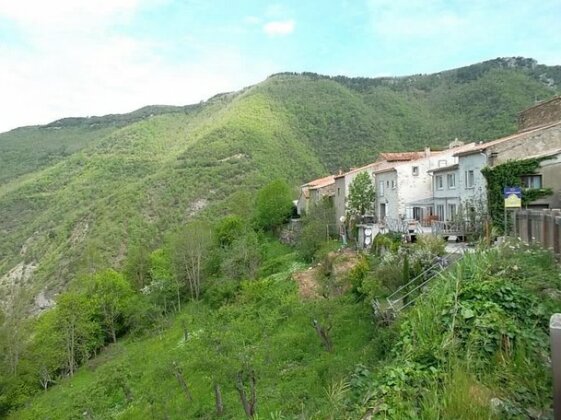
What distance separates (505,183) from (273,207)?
116 ft

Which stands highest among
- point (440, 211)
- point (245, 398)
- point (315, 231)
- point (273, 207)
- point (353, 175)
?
point (353, 175)

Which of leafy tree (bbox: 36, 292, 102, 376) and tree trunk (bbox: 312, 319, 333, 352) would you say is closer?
tree trunk (bbox: 312, 319, 333, 352)

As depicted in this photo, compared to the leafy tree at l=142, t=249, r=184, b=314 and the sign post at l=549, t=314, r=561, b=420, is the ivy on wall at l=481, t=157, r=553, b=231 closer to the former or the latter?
the sign post at l=549, t=314, r=561, b=420

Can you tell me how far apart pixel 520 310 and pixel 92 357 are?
47.0 metres

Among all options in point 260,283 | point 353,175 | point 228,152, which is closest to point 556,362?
point 260,283

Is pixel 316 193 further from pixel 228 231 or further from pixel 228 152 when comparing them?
pixel 228 152

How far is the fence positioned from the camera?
37.5ft

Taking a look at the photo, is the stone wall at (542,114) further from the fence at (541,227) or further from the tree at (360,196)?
the fence at (541,227)

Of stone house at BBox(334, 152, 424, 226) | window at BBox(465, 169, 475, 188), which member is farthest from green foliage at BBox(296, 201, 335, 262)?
window at BBox(465, 169, 475, 188)

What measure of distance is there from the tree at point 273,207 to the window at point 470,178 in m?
30.7

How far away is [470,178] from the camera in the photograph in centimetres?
2973

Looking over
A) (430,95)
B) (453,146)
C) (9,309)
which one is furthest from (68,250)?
(430,95)

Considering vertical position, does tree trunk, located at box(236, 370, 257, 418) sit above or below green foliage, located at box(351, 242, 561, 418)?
below

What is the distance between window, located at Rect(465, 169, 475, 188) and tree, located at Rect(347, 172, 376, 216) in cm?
1234
